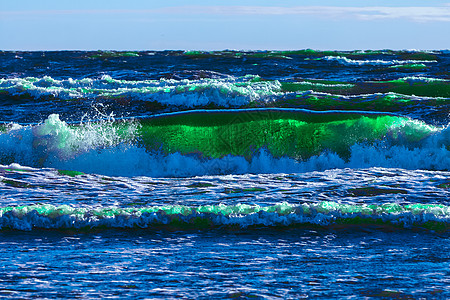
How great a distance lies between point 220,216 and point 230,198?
83 centimetres

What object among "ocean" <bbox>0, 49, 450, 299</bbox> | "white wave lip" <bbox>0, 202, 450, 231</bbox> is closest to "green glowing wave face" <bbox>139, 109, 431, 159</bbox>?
"ocean" <bbox>0, 49, 450, 299</bbox>

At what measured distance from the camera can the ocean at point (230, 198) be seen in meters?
3.84

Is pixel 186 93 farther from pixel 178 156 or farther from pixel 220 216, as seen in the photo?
pixel 220 216

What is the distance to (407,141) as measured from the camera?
8.91 m

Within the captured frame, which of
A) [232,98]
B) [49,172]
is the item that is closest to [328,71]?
[232,98]

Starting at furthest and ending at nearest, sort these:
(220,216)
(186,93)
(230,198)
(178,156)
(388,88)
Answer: (388,88), (186,93), (178,156), (230,198), (220,216)

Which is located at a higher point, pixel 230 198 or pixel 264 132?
pixel 264 132

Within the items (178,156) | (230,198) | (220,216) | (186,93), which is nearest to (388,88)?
(186,93)

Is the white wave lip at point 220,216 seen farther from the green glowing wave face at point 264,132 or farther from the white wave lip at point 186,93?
the white wave lip at point 186,93

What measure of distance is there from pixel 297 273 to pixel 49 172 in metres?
4.39

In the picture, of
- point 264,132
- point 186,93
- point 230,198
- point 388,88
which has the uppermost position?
point 388,88

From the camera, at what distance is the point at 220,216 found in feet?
16.8

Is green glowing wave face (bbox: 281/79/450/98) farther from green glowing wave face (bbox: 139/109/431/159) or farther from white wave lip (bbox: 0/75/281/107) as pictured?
green glowing wave face (bbox: 139/109/431/159)

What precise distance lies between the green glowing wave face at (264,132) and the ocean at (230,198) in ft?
0.10
